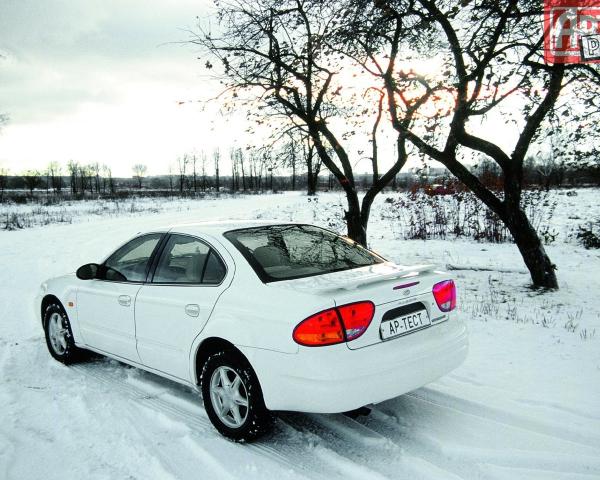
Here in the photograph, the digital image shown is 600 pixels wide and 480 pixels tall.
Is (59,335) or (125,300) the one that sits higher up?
(125,300)

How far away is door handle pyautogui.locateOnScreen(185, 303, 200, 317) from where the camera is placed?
3.33 m

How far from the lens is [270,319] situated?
2863 mm

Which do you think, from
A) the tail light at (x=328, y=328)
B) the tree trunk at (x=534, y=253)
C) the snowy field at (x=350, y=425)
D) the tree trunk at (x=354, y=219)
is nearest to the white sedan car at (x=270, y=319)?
the tail light at (x=328, y=328)

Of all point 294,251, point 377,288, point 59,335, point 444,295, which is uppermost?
Answer: point 294,251

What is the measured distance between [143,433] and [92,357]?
Answer: 2066 millimetres

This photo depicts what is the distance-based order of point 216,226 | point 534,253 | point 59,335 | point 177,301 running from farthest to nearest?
point 534,253 → point 59,335 → point 216,226 → point 177,301

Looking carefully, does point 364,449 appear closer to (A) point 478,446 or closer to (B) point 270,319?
(A) point 478,446

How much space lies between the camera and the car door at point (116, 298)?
400 centimetres

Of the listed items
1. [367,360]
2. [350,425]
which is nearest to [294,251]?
[367,360]

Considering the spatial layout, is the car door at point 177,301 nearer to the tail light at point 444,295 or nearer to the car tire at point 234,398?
the car tire at point 234,398

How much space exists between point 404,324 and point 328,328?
62 cm

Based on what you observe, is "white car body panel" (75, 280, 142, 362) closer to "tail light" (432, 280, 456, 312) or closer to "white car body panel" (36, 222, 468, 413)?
"white car body panel" (36, 222, 468, 413)

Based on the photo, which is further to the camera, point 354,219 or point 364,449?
point 354,219

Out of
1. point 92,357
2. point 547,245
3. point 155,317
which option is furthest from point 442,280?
point 547,245
